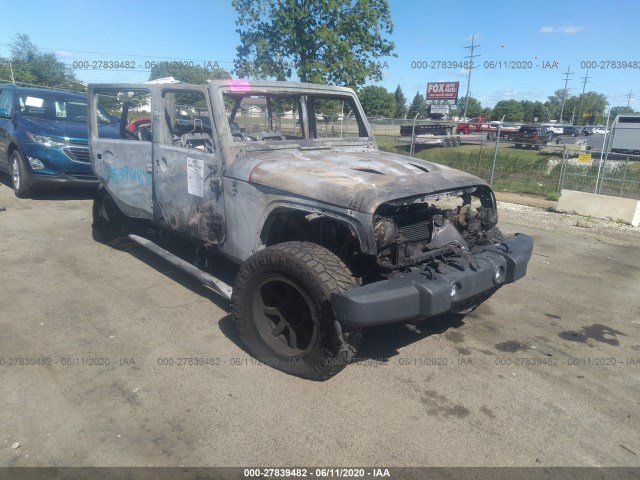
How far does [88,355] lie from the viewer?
138 inches

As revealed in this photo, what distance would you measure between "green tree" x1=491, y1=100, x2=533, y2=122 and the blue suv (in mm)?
57263

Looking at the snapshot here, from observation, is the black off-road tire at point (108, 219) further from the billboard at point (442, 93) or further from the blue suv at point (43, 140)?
the billboard at point (442, 93)

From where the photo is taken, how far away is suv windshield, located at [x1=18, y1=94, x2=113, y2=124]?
830cm

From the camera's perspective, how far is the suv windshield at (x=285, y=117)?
14.0 feet

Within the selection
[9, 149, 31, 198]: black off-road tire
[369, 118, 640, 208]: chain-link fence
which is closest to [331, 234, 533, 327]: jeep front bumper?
[9, 149, 31, 198]: black off-road tire

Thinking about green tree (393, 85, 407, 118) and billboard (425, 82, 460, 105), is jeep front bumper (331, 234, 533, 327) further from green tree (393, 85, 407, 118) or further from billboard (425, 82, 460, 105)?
green tree (393, 85, 407, 118)

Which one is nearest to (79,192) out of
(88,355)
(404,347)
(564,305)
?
(88,355)

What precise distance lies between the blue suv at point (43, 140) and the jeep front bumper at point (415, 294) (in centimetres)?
598

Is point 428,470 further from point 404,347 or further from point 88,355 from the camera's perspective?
point 88,355

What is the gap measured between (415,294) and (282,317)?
1003 mm

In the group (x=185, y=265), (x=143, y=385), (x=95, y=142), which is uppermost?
(x=95, y=142)

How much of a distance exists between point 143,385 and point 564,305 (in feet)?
13.0

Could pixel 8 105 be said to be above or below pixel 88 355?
above

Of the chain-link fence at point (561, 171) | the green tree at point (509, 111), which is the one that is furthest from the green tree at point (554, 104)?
the chain-link fence at point (561, 171)
